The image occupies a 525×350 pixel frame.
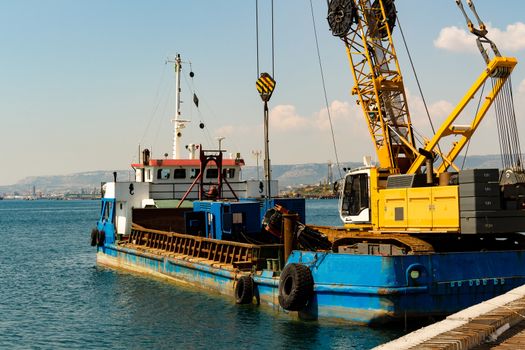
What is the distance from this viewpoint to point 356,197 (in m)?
17.9

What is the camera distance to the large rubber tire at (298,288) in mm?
15117

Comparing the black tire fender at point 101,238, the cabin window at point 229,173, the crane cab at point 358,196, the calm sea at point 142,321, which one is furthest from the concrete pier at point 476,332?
the black tire fender at point 101,238

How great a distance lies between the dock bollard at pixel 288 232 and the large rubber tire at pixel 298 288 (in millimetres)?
1481

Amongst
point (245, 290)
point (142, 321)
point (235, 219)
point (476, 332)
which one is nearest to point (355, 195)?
point (245, 290)

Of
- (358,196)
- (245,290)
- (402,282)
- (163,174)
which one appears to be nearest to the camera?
(402,282)

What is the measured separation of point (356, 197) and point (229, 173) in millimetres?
11630

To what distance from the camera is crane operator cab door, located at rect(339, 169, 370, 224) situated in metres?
17.5

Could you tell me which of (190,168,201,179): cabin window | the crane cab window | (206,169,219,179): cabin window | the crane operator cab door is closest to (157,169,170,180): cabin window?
(190,168,201,179): cabin window

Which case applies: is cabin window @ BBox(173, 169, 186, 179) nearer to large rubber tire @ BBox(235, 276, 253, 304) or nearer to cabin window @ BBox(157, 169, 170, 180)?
cabin window @ BBox(157, 169, 170, 180)

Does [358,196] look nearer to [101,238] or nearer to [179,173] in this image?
[179,173]

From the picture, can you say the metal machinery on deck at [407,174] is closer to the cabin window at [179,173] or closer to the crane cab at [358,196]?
the crane cab at [358,196]

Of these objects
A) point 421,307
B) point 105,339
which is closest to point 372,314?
point 421,307

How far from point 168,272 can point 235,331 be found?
25.3ft

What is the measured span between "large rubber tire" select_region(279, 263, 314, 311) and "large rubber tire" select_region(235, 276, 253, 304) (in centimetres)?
209
